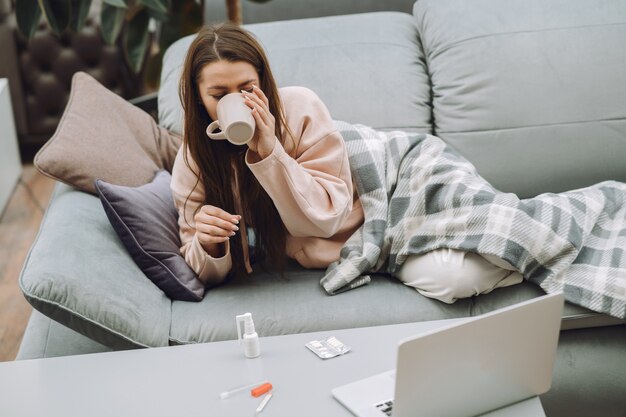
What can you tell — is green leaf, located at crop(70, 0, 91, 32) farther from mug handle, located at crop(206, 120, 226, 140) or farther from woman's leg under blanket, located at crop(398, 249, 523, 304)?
woman's leg under blanket, located at crop(398, 249, 523, 304)

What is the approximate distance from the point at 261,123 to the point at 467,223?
1.60ft

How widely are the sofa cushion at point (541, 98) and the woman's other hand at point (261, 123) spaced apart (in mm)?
687

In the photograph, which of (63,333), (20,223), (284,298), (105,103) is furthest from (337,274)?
(20,223)

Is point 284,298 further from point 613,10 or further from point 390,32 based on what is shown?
point 613,10

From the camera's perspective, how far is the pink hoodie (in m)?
1.59

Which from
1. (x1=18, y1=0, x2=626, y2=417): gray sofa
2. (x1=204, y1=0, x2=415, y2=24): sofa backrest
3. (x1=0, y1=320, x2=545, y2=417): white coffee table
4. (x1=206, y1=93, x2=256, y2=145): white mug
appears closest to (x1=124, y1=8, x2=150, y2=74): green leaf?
(x1=204, y1=0, x2=415, y2=24): sofa backrest

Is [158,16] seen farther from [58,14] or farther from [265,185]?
[265,185]

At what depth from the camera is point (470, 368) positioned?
101cm

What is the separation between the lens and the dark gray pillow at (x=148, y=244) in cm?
164

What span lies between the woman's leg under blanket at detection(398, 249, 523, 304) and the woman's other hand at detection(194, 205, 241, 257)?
425 mm

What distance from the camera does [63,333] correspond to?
5.44 feet

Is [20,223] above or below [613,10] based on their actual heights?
below

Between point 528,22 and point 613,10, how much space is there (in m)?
0.23

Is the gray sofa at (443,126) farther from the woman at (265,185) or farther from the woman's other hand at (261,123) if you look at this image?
the woman's other hand at (261,123)
